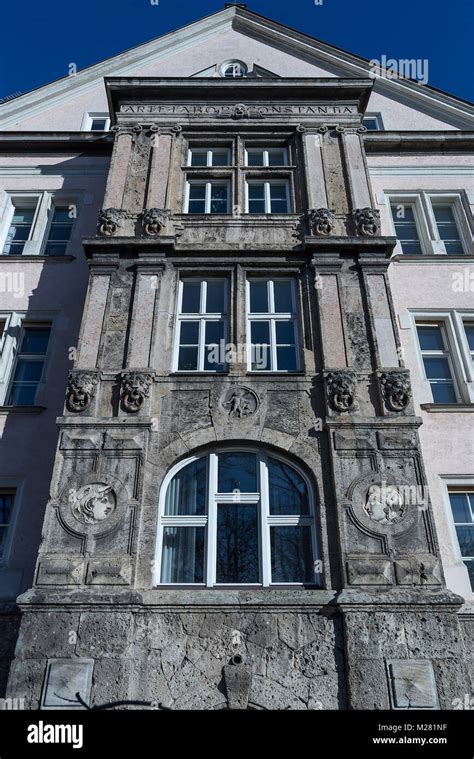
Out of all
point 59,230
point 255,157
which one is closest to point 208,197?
point 255,157

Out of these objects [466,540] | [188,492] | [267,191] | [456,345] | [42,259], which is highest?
[267,191]

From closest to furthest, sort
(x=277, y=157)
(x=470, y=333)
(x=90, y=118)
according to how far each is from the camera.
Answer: (x=470, y=333) → (x=277, y=157) → (x=90, y=118)

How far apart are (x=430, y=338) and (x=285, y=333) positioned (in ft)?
11.9

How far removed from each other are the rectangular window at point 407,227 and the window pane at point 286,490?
751 cm

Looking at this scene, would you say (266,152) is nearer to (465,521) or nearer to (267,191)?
(267,191)

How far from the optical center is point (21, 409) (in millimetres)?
12820

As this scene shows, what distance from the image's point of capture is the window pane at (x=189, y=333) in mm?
12645

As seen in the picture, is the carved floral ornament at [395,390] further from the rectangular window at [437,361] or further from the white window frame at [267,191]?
the white window frame at [267,191]

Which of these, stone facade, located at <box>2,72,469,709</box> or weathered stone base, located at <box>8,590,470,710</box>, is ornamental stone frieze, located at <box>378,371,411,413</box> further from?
weathered stone base, located at <box>8,590,470,710</box>

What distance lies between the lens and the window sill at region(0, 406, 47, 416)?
504 inches

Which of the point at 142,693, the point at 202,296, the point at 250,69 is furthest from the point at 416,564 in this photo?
the point at 250,69

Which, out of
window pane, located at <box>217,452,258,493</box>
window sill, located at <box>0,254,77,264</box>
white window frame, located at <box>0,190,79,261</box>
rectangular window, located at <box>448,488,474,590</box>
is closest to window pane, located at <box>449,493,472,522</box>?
rectangular window, located at <box>448,488,474,590</box>

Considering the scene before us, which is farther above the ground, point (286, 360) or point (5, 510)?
point (286, 360)

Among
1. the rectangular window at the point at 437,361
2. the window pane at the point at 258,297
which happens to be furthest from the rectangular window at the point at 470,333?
the window pane at the point at 258,297
